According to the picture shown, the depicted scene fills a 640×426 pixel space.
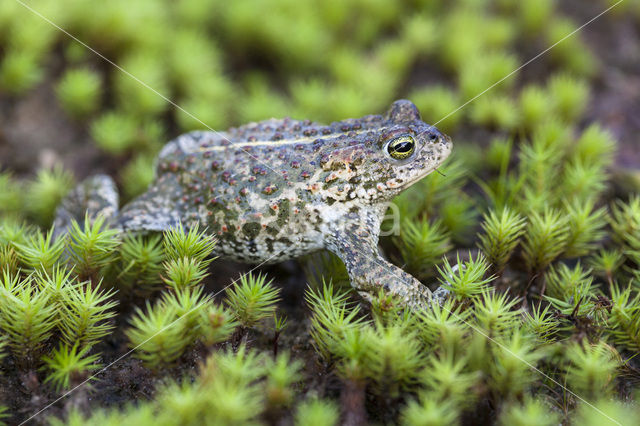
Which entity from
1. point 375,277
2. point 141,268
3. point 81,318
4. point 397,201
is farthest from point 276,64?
point 81,318

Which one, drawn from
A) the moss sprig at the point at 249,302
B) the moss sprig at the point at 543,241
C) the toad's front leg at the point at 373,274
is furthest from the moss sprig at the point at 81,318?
the moss sprig at the point at 543,241

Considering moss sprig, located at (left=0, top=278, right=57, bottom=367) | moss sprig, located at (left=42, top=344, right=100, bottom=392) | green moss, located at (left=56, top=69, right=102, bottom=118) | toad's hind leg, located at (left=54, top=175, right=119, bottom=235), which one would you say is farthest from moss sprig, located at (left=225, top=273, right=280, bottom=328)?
green moss, located at (left=56, top=69, right=102, bottom=118)

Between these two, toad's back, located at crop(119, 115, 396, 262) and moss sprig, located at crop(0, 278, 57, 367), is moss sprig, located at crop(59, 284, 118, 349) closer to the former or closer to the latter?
moss sprig, located at crop(0, 278, 57, 367)

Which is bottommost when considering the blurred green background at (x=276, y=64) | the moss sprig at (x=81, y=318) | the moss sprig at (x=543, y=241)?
the moss sprig at (x=543, y=241)

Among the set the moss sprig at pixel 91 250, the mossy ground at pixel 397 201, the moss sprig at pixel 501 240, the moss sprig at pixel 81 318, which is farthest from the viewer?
the moss sprig at pixel 501 240

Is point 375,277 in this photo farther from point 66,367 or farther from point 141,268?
point 66,367

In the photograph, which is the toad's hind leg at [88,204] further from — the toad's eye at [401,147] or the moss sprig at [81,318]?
the toad's eye at [401,147]
